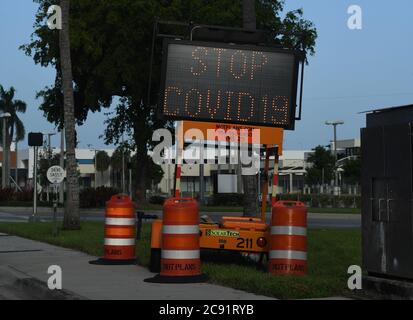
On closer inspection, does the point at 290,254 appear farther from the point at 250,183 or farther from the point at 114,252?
the point at 250,183

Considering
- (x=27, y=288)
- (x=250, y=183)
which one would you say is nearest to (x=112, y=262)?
(x=27, y=288)

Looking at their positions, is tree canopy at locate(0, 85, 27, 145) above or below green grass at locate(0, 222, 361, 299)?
above

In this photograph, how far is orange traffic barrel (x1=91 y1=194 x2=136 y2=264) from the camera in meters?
13.2

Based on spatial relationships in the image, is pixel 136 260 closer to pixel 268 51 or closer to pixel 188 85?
pixel 188 85

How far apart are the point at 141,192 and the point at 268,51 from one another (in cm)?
3270

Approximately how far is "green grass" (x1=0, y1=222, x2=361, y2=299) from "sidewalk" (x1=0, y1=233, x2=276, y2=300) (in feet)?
1.08

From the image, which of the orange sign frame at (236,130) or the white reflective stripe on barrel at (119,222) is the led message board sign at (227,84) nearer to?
the orange sign frame at (236,130)

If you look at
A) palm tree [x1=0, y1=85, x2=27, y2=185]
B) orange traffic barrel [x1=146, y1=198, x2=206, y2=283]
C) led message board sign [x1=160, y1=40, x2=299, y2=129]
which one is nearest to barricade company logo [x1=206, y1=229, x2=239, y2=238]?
orange traffic barrel [x1=146, y1=198, x2=206, y2=283]

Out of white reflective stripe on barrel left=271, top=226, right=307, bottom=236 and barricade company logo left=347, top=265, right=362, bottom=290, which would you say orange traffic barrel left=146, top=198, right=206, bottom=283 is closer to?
white reflective stripe on barrel left=271, top=226, right=307, bottom=236

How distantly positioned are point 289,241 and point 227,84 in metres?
3.48

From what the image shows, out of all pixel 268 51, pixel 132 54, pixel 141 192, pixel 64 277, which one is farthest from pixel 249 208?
pixel 141 192

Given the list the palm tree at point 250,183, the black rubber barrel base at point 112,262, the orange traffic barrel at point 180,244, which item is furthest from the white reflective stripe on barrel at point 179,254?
the palm tree at point 250,183

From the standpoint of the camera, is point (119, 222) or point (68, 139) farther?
point (68, 139)

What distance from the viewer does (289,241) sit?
10.5m
